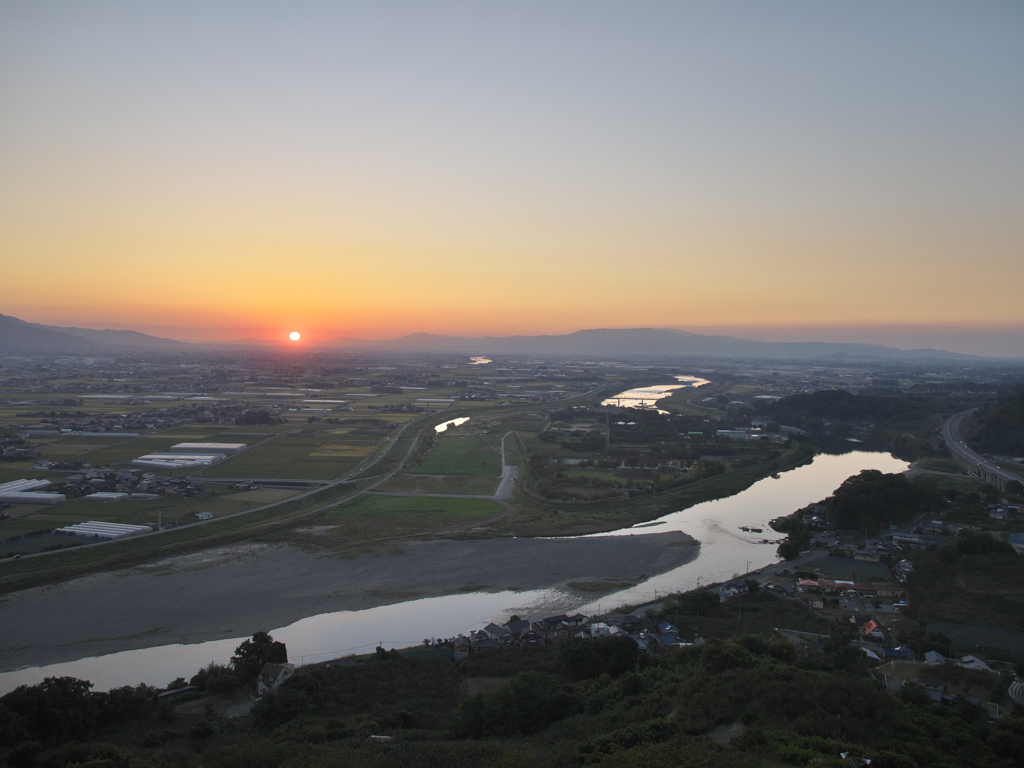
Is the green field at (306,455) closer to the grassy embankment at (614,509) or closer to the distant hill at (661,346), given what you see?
the grassy embankment at (614,509)

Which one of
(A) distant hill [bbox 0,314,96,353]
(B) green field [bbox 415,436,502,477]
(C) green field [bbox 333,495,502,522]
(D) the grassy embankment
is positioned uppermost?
(A) distant hill [bbox 0,314,96,353]

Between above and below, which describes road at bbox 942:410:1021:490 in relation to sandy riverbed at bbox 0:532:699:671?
below

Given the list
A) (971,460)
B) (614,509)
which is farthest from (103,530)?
A: (971,460)

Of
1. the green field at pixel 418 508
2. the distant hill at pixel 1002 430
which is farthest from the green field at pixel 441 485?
the distant hill at pixel 1002 430

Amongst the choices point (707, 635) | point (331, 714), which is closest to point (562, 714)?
point (331, 714)

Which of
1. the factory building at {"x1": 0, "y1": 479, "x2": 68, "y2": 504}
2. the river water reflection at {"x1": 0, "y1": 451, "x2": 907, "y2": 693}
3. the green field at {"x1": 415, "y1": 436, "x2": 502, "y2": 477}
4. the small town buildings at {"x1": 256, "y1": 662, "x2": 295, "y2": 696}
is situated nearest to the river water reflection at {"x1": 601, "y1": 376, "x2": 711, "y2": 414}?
the green field at {"x1": 415, "y1": 436, "x2": 502, "y2": 477}

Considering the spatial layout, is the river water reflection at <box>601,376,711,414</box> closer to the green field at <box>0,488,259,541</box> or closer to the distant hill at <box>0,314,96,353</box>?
the green field at <box>0,488,259,541</box>

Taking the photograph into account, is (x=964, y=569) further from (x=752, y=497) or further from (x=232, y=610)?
(x=232, y=610)
